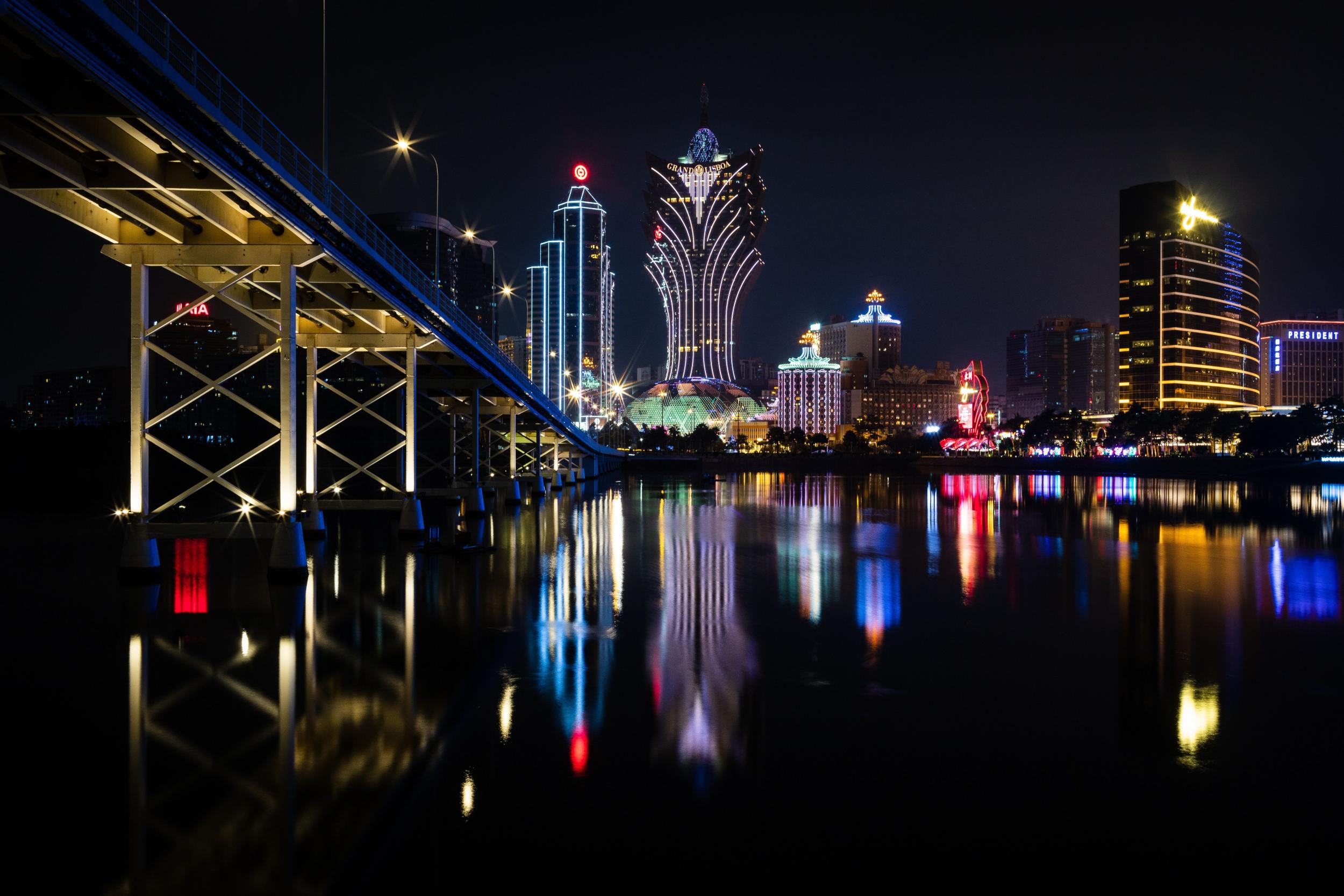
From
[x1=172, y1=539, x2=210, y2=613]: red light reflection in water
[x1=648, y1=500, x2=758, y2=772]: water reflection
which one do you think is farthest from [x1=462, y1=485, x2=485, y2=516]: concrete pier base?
[x1=648, y1=500, x2=758, y2=772]: water reflection

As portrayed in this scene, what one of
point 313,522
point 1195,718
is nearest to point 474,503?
point 313,522

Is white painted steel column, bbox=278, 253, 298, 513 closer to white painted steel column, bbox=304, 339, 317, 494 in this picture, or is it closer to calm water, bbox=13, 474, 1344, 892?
calm water, bbox=13, 474, 1344, 892

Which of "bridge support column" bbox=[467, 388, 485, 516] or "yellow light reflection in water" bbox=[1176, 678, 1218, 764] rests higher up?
"bridge support column" bbox=[467, 388, 485, 516]

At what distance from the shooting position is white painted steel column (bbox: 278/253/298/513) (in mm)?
22609

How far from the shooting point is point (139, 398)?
2145 cm

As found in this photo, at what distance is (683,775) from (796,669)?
15.9ft

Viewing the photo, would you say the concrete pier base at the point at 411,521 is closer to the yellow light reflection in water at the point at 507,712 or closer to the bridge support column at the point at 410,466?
the bridge support column at the point at 410,466

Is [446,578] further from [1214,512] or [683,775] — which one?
[1214,512]

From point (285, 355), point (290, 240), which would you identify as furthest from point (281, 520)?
point (290, 240)

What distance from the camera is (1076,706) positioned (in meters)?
11.6

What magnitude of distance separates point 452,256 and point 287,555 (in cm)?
8051

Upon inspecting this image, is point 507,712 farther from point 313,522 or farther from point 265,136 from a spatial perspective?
point 313,522

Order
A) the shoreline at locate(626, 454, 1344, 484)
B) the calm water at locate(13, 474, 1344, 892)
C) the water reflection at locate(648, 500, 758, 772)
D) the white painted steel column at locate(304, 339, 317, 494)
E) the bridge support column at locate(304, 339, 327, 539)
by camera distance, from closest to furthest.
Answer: the calm water at locate(13, 474, 1344, 892), the water reflection at locate(648, 500, 758, 772), the bridge support column at locate(304, 339, 327, 539), the white painted steel column at locate(304, 339, 317, 494), the shoreline at locate(626, 454, 1344, 484)

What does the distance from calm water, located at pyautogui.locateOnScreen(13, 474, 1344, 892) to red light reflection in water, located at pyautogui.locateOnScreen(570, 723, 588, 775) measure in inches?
3.1
